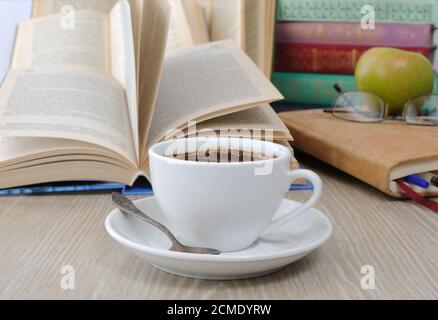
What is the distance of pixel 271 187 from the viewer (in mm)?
484

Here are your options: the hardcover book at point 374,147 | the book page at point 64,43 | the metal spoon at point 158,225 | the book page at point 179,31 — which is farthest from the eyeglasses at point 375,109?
the metal spoon at point 158,225

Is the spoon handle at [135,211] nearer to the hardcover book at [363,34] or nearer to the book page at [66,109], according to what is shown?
the book page at [66,109]

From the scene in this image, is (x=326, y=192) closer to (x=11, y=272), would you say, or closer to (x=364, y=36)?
(x=11, y=272)

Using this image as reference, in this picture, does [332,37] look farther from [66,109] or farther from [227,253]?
[227,253]

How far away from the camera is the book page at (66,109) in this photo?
0.70 metres

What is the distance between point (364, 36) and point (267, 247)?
0.77 metres

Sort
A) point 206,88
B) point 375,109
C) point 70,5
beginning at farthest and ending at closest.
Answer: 1. point 70,5
2. point 375,109
3. point 206,88

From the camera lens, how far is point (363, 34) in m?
1.17

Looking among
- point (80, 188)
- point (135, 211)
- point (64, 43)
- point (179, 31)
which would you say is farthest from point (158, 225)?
point (179, 31)

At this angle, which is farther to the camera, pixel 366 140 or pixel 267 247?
pixel 366 140

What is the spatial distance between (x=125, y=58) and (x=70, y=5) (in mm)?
306

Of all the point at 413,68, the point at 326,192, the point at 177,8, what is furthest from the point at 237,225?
the point at 177,8

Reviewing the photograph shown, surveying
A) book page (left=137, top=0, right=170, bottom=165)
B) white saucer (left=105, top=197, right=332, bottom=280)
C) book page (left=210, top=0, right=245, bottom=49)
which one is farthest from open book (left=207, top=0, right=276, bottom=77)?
white saucer (left=105, top=197, right=332, bottom=280)

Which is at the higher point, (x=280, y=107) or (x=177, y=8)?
(x=177, y=8)
